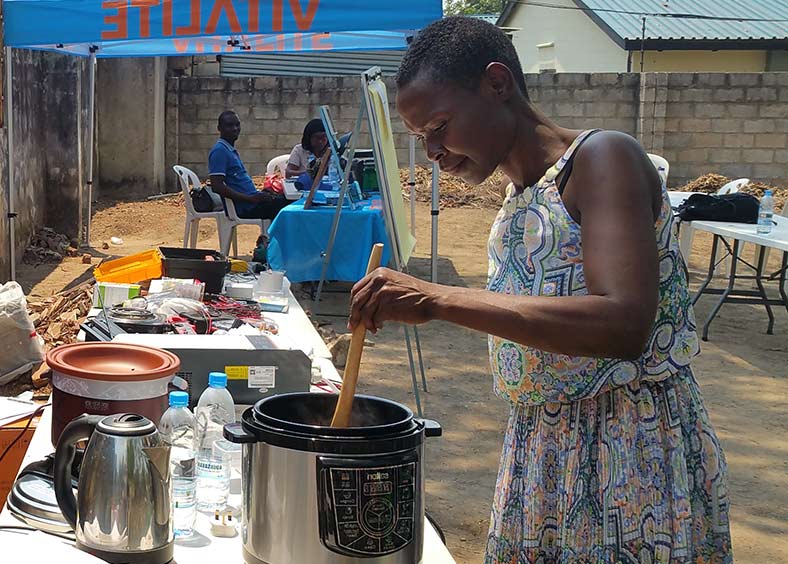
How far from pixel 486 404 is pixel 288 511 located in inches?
155

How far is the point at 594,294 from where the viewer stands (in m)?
1.23

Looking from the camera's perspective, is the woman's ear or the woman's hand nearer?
the woman's hand

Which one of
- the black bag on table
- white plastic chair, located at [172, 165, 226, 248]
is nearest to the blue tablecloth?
white plastic chair, located at [172, 165, 226, 248]

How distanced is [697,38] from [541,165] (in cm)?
1771

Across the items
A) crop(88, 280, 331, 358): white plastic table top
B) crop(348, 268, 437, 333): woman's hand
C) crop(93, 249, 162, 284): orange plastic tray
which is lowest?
crop(88, 280, 331, 358): white plastic table top

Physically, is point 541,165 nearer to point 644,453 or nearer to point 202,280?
point 644,453

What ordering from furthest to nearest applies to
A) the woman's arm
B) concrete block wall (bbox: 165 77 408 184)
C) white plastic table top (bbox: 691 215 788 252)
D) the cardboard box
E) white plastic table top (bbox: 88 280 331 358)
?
concrete block wall (bbox: 165 77 408 184) → white plastic table top (bbox: 691 215 788 252) → white plastic table top (bbox: 88 280 331 358) → the cardboard box → the woman's arm

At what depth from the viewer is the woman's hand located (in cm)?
127

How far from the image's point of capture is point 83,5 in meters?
5.84

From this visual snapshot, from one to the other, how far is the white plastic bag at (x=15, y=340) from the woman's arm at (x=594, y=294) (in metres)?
3.14

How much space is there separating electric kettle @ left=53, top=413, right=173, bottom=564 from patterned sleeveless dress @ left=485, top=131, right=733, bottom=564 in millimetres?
575

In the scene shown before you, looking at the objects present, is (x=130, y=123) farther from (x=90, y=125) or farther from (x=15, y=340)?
(x=15, y=340)

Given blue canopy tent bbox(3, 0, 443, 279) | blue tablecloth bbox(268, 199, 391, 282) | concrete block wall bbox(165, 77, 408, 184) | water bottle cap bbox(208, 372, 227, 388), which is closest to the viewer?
water bottle cap bbox(208, 372, 227, 388)

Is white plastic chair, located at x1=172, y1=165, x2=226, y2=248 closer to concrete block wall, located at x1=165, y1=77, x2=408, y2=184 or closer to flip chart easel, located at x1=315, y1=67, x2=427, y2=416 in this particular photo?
flip chart easel, located at x1=315, y1=67, x2=427, y2=416
